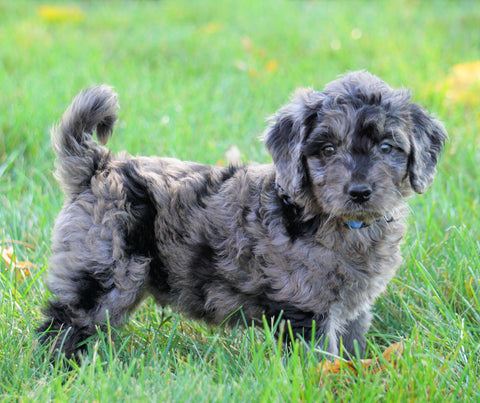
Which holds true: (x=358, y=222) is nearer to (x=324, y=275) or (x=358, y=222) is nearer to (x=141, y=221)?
(x=324, y=275)

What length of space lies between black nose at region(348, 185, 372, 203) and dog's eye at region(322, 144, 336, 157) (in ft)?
0.92

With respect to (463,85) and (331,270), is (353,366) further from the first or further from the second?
(463,85)

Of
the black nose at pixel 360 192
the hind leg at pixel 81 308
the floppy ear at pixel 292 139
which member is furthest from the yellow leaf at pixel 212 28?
the black nose at pixel 360 192

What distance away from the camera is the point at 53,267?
3.30 meters

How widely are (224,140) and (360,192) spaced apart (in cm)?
289

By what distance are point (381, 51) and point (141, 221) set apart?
5.52 metres

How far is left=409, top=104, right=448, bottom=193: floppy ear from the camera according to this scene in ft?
10.7

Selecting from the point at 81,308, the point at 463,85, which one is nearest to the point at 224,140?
the point at 81,308


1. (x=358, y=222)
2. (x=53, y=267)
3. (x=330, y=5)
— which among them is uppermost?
(x=330, y=5)

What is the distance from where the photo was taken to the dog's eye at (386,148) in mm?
3152

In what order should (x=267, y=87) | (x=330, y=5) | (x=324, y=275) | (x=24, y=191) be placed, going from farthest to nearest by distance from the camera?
(x=330, y=5) < (x=267, y=87) < (x=24, y=191) < (x=324, y=275)

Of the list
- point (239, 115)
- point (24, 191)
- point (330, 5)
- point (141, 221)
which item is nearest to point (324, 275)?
point (141, 221)

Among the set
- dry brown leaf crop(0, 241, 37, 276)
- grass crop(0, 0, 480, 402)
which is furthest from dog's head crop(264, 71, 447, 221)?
dry brown leaf crop(0, 241, 37, 276)

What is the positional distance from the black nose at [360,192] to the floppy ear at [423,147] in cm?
41
